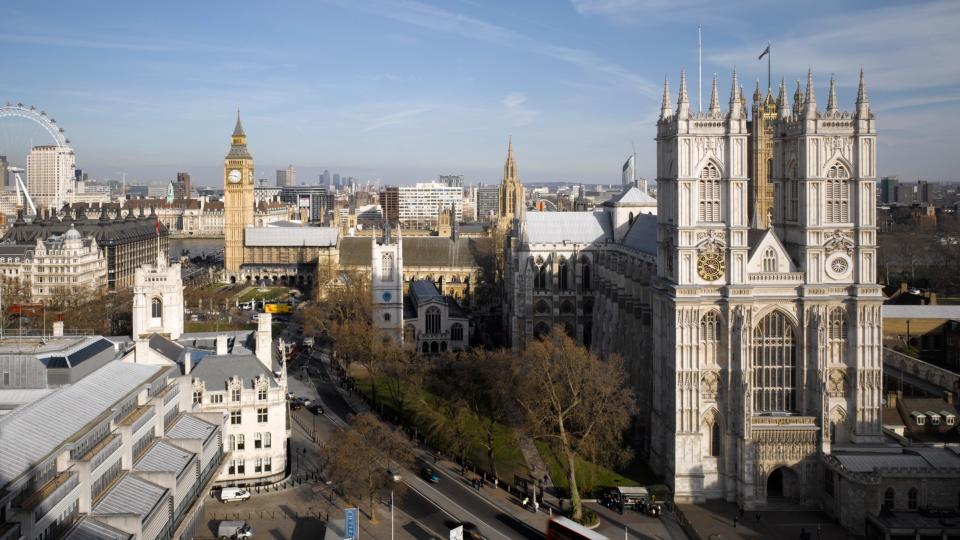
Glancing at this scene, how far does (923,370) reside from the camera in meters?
64.8

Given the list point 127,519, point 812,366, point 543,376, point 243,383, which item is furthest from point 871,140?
point 127,519

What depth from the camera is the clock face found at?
49.2 m

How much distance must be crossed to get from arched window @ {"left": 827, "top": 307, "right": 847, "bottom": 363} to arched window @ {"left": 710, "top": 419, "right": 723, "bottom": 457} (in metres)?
7.19

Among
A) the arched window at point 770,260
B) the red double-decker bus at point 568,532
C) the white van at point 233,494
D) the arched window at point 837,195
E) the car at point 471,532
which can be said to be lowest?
the car at point 471,532

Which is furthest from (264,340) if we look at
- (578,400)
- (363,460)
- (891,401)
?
(891,401)

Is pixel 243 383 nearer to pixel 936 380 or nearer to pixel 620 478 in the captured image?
pixel 620 478

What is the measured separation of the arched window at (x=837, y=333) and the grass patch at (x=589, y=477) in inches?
490

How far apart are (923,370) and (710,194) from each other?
26702 mm

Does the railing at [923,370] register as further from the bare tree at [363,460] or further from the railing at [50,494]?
the railing at [50,494]

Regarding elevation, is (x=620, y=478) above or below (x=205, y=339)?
below

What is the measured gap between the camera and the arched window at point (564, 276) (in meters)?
77.3

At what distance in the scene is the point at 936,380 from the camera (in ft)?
206

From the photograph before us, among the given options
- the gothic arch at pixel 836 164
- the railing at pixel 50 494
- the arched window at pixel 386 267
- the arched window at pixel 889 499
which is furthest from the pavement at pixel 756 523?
the arched window at pixel 386 267

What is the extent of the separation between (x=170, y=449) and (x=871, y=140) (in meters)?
38.5
